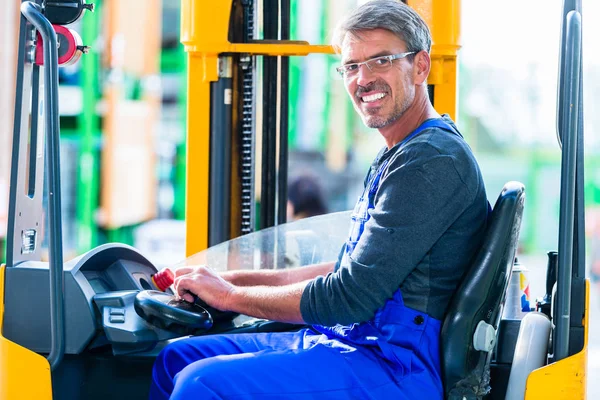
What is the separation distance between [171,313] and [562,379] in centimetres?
110

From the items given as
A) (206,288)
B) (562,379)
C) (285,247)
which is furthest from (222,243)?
(562,379)

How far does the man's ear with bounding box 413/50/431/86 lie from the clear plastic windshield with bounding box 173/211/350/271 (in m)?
0.77

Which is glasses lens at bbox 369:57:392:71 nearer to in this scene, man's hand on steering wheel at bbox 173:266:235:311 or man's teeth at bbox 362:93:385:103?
man's teeth at bbox 362:93:385:103

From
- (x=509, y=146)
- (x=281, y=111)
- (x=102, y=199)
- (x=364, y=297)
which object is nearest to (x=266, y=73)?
(x=281, y=111)

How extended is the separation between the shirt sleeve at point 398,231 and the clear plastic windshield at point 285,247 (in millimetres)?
869

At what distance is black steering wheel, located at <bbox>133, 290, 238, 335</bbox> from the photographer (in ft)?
7.63

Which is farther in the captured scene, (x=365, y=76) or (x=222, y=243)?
(x=222, y=243)

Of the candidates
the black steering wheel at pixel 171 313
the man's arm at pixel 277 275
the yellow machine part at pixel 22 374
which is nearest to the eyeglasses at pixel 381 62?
the man's arm at pixel 277 275

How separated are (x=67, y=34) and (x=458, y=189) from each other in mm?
1295

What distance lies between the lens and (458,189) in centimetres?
214

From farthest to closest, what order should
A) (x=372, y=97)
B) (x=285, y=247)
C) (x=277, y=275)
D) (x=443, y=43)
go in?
(x=285, y=247), (x=443, y=43), (x=277, y=275), (x=372, y=97)

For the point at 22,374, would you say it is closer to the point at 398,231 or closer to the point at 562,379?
the point at 398,231

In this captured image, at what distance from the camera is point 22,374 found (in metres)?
2.37

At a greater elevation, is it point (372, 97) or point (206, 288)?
point (372, 97)
